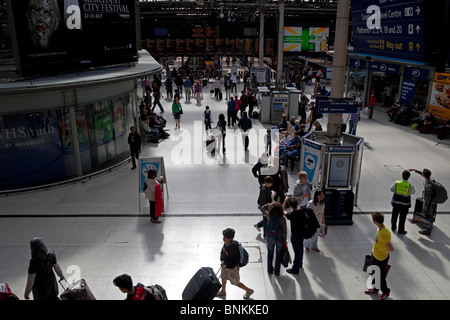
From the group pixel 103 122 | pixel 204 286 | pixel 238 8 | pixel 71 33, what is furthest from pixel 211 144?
pixel 238 8

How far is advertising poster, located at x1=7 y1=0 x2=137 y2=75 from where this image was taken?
437 inches

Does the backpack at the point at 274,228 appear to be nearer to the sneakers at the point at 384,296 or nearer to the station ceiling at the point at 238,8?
the sneakers at the point at 384,296

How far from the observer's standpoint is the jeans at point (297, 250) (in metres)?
7.33

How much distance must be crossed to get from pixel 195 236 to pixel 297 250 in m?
Answer: 2.63

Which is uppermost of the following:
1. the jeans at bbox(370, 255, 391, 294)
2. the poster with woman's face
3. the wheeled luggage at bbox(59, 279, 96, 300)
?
the poster with woman's face

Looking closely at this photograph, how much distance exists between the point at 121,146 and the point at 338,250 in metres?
9.18

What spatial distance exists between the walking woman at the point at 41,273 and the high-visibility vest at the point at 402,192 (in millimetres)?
6952

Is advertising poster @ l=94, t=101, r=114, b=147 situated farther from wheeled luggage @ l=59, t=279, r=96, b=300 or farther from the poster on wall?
wheeled luggage @ l=59, t=279, r=96, b=300

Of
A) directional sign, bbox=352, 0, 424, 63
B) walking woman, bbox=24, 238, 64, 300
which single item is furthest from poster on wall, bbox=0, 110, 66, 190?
directional sign, bbox=352, 0, 424, 63

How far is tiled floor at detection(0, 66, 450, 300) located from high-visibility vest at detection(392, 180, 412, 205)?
844 millimetres

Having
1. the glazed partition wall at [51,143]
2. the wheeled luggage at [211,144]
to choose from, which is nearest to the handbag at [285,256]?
the glazed partition wall at [51,143]

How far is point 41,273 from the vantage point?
5867 mm
